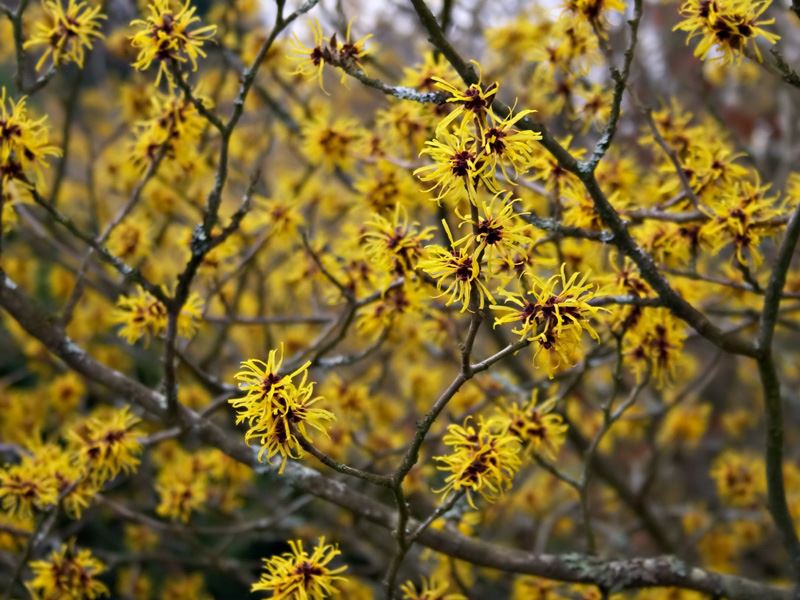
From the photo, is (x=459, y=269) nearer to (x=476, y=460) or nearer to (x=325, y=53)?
(x=476, y=460)

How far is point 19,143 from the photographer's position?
76.5 inches

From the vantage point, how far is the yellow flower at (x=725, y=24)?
5.99ft

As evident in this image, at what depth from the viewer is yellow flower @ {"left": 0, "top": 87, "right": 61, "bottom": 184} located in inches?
75.5

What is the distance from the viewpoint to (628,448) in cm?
810

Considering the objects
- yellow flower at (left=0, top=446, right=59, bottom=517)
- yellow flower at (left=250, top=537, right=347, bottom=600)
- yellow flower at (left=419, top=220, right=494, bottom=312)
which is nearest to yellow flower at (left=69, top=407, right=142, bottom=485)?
yellow flower at (left=0, top=446, right=59, bottom=517)

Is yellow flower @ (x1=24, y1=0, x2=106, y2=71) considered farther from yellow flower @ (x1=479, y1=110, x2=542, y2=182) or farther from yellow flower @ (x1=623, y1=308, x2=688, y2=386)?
yellow flower @ (x1=623, y1=308, x2=688, y2=386)

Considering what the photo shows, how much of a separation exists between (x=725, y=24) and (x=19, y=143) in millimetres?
1805

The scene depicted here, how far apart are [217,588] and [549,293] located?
13.6 feet

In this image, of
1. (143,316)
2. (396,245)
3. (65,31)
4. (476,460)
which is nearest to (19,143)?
(65,31)

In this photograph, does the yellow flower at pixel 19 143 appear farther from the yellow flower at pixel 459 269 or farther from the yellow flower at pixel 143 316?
the yellow flower at pixel 459 269

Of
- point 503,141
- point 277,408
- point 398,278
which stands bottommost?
point 277,408

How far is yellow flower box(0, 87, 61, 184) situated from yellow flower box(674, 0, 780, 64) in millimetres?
1667

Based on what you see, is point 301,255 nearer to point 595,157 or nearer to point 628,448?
point 595,157

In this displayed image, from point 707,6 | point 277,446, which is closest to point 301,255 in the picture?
point 277,446
